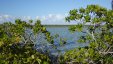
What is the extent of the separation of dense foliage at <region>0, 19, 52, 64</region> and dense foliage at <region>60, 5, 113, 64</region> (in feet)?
3.35

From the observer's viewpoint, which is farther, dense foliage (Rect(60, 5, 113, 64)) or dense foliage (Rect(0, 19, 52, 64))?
dense foliage (Rect(60, 5, 113, 64))

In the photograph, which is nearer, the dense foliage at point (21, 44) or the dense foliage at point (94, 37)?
the dense foliage at point (21, 44)

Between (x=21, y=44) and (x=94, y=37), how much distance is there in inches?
107

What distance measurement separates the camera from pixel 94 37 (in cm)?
905

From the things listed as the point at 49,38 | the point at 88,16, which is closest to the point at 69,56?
the point at 49,38

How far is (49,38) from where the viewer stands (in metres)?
8.56

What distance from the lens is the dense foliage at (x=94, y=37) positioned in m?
8.45

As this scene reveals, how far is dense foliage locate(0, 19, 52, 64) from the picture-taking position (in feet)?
23.0

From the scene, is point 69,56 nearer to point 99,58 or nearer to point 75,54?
point 75,54

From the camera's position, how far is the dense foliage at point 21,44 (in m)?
7.00

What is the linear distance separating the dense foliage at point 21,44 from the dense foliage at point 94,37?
102 centimetres

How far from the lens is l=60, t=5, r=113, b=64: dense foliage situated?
27.7ft

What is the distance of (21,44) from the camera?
25.5 ft

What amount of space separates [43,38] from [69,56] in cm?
106
